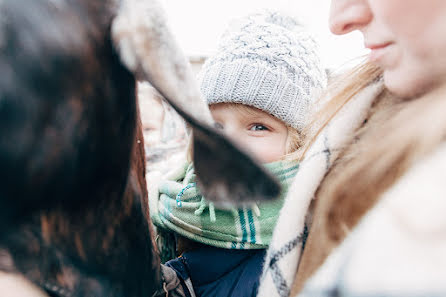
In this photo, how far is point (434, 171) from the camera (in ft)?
1.00

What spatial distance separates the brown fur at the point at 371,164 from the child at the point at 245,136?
1.03 feet

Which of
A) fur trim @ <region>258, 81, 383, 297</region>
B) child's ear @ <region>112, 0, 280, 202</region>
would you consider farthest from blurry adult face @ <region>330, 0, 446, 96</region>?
child's ear @ <region>112, 0, 280, 202</region>

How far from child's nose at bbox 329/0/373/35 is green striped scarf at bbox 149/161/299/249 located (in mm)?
416

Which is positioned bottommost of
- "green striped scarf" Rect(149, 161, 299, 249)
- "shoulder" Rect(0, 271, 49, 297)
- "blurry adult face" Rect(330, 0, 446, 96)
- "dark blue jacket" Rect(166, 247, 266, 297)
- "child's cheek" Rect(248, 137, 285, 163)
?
"dark blue jacket" Rect(166, 247, 266, 297)

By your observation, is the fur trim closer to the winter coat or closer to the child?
the winter coat

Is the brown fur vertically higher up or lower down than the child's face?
higher up

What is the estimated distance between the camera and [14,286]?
42cm

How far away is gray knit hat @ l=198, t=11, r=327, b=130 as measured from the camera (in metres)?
0.98

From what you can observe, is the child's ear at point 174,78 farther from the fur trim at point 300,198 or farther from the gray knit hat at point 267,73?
the gray knit hat at point 267,73

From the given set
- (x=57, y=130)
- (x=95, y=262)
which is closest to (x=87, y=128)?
(x=57, y=130)

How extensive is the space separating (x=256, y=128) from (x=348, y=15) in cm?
53

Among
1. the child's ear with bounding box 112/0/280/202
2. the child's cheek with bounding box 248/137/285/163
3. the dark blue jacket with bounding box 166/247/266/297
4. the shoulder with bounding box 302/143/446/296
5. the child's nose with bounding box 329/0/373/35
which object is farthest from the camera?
the child's cheek with bounding box 248/137/285/163

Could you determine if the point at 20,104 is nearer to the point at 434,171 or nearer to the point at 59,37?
the point at 59,37

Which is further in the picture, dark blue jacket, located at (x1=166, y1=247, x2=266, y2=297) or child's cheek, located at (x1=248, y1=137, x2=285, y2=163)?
child's cheek, located at (x1=248, y1=137, x2=285, y2=163)
